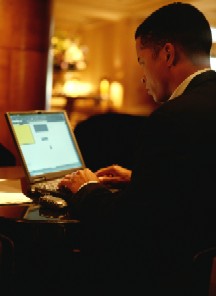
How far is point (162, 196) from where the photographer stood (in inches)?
53.6

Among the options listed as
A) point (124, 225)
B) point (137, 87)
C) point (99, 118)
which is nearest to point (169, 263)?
point (124, 225)

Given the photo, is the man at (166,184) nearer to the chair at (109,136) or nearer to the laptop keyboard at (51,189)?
the laptop keyboard at (51,189)

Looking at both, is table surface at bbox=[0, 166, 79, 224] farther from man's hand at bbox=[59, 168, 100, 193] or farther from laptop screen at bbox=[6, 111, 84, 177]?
laptop screen at bbox=[6, 111, 84, 177]

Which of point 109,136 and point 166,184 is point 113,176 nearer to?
point 166,184

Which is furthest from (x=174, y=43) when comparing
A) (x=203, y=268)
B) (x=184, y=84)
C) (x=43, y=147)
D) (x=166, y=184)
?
(x=43, y=147)

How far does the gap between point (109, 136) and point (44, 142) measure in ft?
5.00

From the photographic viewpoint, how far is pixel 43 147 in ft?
7.11

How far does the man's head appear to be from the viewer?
1.58 meters

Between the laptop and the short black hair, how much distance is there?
679mm

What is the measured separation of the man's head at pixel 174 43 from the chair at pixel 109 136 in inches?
77.5

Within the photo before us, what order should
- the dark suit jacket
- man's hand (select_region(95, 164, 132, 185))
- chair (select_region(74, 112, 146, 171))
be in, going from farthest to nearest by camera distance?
chair (select_region(74, 112, 146, 171)), man's hand (select_region(95, 164, 132, 185)), the dark suit jacket

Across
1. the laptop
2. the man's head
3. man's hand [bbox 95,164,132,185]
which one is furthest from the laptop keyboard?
the man's head

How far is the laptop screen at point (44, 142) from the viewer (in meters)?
2.07

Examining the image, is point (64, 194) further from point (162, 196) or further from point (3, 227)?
point (162, 196)
